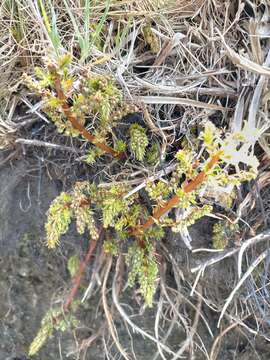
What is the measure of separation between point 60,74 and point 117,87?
254 millimetres

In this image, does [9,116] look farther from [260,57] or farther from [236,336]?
[236,336]

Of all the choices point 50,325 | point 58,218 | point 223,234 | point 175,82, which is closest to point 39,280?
point 50,325

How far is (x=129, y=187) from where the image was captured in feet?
3.75

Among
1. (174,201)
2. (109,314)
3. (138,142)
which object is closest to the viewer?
(174,201)

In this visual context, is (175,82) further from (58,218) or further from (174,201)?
(58,218)

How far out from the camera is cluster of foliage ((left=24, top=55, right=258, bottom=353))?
95 centimetres

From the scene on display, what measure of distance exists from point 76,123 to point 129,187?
21 centimetres

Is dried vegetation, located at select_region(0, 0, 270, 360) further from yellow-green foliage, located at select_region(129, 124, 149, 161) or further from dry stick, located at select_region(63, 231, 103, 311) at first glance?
dry stick, located at select_region(63, 231, 103, 311)

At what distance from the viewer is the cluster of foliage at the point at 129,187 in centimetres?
95

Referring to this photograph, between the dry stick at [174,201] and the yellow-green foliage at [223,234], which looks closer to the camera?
the dry stick at [174,201]

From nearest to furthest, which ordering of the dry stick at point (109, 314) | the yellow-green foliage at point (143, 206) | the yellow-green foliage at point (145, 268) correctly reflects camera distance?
the yellow-green foliage at point (143, 206)
the yellow-green foliage at point (145, 268)
the dry stick at point (109, 314)

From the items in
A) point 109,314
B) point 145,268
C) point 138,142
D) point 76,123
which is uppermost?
point 76,123

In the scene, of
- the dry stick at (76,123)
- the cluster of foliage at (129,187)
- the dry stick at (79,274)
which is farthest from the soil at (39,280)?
the dry stick at (76,123)

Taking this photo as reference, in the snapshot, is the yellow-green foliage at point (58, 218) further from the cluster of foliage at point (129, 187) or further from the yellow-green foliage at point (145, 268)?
the yellow-green foliage at point (145, 268)
